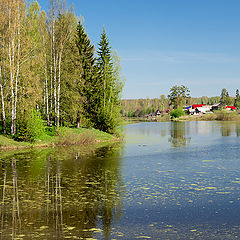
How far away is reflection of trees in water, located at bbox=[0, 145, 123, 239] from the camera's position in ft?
32.9

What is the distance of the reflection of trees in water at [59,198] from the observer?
1002 centimetres

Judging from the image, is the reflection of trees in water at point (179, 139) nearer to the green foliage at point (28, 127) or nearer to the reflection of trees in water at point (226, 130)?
the reflection of trees in water at point (226, 130)

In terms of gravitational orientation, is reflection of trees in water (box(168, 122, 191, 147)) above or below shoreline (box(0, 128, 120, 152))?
below

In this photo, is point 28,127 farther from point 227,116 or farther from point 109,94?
point 227,116

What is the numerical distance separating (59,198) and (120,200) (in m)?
2.77

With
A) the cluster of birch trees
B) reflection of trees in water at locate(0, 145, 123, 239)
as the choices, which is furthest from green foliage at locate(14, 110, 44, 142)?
reflection of trees in water at locate(0, 145, 123, 239)

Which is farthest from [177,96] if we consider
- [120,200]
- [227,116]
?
[120,200]

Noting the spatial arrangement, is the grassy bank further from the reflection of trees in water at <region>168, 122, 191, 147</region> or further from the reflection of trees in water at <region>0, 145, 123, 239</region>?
the reflection of trees in water at <region>168, 122, 191, 147</region>

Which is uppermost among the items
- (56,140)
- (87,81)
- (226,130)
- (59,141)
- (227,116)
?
(87,81)

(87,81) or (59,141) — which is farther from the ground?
(87,81)

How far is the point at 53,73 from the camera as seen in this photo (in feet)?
144

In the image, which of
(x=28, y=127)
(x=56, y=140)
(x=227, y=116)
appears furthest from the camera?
(x=227, y=116)

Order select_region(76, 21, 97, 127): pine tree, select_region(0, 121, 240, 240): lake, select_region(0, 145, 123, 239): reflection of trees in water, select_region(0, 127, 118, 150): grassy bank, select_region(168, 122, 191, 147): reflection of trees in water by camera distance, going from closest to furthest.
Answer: select_region(0, 121, 240, 240): lake < select_region(0, 145, 123, 239): reflection of trees in water < select_region(0, 127, 118, 150): grassy bank < select_region(168, 122, 191, 147): reflection of trees in water < select_region(76, 21, 97, 127): pine tree

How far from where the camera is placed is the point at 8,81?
1379 inches
